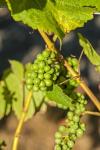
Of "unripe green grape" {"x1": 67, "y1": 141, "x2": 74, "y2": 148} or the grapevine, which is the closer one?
the grapevine

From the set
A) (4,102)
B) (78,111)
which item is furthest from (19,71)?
(78,111)

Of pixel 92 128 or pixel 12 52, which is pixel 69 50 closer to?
pixel 12 52

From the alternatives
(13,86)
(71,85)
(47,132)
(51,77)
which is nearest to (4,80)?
(13,86)

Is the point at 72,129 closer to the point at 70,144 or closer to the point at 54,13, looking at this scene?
the point at 70,144

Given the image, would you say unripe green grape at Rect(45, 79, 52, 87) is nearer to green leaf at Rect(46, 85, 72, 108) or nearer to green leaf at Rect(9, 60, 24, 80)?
green leaf at Rect(46, 85, 72, 108)

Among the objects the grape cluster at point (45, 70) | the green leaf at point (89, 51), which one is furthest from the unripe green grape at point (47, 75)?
the green leaf at point (89, 51)

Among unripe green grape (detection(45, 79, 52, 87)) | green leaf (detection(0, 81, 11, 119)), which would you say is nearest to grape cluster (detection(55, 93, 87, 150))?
unripe green grape (detection(45, 79, 52, 87))

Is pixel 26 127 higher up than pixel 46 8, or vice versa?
pixel 46 8
